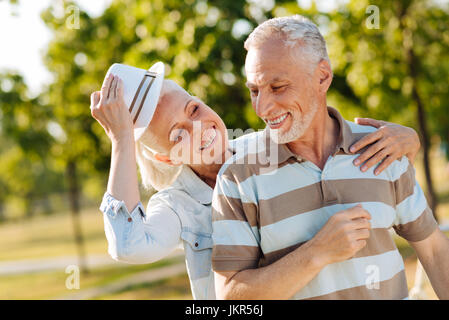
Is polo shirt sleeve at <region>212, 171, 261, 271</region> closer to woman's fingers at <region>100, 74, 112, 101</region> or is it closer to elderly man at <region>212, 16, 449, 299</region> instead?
elderly man at <region>212, 16, 449, 299</region>

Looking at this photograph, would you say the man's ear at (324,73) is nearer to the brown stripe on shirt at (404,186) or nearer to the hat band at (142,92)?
the brown stripe on shirt at (404,186)

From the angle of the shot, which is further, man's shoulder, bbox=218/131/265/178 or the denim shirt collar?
the denim shirt collar

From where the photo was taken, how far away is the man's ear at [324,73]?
7.12ft

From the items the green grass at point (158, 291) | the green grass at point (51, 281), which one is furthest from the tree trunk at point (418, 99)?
the green grass at point (51, 281)

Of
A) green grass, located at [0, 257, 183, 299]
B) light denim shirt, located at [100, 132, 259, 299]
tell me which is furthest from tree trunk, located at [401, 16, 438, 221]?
green grass, located at [0, 257, 183, 299]

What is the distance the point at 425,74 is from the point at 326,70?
706 cm

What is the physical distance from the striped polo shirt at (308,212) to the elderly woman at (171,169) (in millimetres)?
130

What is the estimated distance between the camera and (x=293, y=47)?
2070mm

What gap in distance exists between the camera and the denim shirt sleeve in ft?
7.36

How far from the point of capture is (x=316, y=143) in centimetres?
224

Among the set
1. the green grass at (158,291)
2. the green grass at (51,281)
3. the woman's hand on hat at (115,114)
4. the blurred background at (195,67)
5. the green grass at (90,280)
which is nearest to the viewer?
the woman's hand on hat at (115,114)

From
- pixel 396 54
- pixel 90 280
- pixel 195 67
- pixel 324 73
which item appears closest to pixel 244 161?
pixel 324 73

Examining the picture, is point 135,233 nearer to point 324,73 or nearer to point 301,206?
point 301,206

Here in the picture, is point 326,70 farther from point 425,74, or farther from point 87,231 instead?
point 87,231
